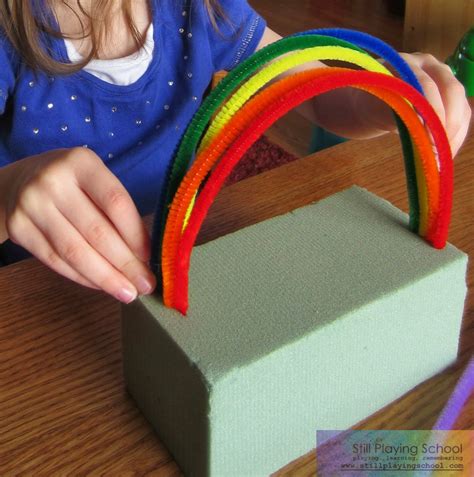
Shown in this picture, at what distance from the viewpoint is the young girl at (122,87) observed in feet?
1.56

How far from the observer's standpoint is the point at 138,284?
1.08 feet

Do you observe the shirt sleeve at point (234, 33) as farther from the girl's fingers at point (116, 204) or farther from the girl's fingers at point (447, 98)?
the girl's fingers at point (116, 204)

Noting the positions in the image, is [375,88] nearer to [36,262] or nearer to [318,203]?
[318,203]

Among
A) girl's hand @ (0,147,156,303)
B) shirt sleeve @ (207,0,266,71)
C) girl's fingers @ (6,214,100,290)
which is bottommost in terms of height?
shirt sleeve @ (207,0,266,71)

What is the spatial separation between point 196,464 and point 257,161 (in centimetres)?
115

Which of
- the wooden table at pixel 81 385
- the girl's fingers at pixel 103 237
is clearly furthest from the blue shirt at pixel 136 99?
the girl's fingers at pixel 103 237

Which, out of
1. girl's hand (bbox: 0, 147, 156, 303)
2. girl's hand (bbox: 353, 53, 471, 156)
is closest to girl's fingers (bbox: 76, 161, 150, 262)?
girl's hand (bbox: 0, 147, 156, 303)

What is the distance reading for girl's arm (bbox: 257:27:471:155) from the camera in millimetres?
459

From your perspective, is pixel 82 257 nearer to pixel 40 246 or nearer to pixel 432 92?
pixel 40 246

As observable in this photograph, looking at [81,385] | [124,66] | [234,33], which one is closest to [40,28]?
[124,66]

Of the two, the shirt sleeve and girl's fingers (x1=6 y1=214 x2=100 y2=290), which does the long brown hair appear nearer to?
the shirt sleeve

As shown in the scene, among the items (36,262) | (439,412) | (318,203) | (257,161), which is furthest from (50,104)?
(257,161)

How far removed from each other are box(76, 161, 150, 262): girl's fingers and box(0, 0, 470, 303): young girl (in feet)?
0.09

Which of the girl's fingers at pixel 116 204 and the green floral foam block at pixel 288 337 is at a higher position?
the girl's fingers at pixel 116 204
